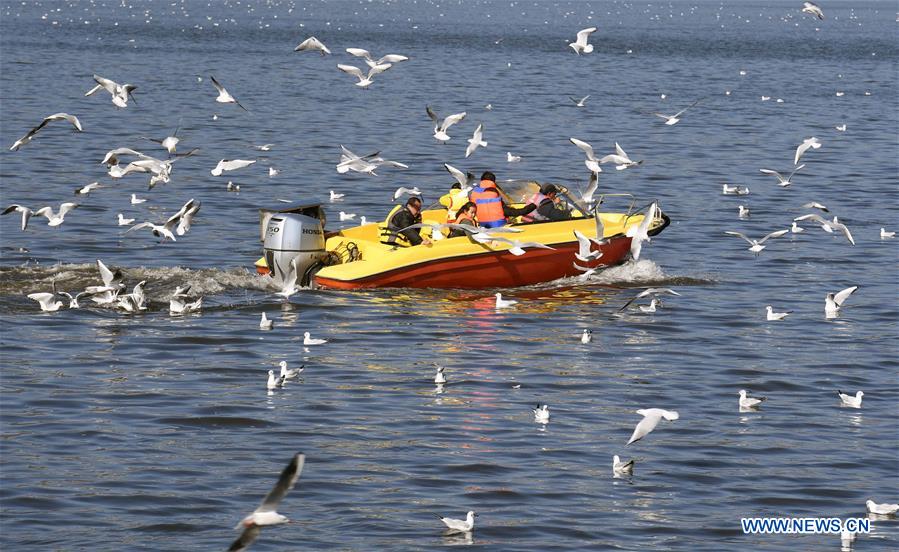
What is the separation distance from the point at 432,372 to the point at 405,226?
4.32 m

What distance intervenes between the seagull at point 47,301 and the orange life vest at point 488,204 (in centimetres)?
621

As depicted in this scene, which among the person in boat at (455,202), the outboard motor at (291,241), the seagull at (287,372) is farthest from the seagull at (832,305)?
the seagull at (287,372)

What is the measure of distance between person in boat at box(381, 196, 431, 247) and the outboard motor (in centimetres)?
104

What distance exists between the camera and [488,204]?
23.2m

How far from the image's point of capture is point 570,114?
52688 mm

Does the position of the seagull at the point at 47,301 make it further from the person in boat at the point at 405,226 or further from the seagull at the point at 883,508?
the seagull at the point at 883,508

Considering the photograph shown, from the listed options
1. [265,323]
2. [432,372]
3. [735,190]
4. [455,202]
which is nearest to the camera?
[432,372]

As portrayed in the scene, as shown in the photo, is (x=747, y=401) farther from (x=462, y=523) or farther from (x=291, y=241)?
(x=291, y=241)

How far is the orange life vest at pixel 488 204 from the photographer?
2316 cm

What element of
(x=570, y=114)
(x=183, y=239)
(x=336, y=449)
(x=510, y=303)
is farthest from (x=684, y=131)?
(x=336, y=449)

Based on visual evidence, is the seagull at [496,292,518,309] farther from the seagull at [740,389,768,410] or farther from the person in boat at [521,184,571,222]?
the seagull at [740,389,768,410]


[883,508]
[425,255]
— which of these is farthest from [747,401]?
[425,255]

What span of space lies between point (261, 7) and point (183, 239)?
12618cm

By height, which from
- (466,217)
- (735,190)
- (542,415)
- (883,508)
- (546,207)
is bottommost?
(883,508)
